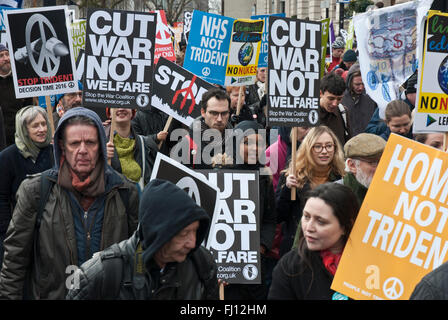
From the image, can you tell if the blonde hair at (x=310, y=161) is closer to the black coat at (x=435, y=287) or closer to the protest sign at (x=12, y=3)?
the black coat at (x=435, y=287)

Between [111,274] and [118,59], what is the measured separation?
4.16 metres

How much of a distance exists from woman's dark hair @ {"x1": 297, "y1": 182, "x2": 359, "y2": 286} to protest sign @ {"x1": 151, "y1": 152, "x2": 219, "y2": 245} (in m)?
0.70

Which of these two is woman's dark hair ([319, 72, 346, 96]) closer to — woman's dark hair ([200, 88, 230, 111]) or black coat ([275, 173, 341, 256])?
woman's dark hair ([200, 88, 230, 111])

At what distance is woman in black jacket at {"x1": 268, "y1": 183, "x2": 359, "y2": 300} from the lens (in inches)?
144

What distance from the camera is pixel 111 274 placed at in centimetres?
307

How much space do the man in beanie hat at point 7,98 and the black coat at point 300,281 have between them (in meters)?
7.12

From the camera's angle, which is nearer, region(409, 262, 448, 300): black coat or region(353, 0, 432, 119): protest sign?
region(409, 262, 448, 300): black coat

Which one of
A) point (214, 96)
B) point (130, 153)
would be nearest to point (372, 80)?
point (214, 96)

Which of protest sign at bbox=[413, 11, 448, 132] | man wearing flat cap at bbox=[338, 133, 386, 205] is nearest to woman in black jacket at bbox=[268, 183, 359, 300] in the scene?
man wearing flat cap at bbox=[338, 133, 386, 205]

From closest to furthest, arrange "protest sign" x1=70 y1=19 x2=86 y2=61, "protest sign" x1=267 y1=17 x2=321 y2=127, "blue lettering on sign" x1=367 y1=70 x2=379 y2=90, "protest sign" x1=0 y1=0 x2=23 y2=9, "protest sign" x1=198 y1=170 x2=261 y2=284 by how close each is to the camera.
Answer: "protest sign" x1=198 y1=170 x2=261 y2=284 → "protest sign" x1=267 y1=17 x2=321 y2=127 → "blue lettering on sign" x1=367 y1=70 x2=379 y2=90 → "protest sign" x1=70 y1=19 x2=86 y2=61 → "protest sign" x1=0 y1=0 x2=23 y2=9

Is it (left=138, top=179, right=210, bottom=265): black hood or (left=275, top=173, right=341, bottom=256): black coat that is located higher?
(left=138, top=179, right=210, bottom=265): black hood

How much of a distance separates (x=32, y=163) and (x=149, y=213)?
3.40 meters
